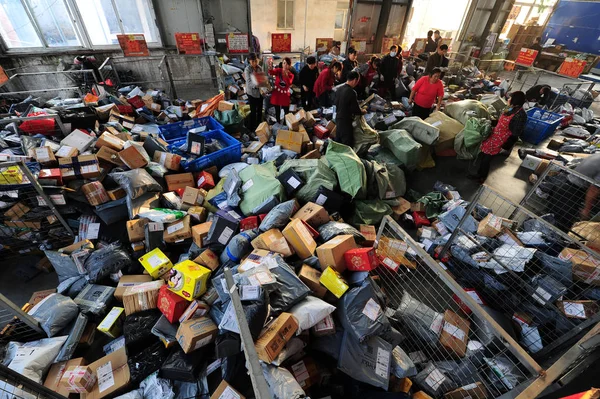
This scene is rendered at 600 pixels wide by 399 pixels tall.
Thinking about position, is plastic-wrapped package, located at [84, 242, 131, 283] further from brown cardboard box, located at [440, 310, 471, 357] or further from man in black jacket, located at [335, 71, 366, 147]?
man in black jacket, located at [335, 71, 366, 147]

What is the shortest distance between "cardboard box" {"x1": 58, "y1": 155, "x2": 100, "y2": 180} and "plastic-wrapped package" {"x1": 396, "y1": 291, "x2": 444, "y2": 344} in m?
3.57

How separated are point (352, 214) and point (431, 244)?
1.04m

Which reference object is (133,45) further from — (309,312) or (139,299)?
(309,312)

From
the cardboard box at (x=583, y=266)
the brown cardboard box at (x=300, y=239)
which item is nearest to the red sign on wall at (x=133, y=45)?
the brown cardboard box at (x=300, y=239)

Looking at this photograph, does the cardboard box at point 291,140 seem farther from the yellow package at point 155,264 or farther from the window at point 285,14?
the window at point 285,14

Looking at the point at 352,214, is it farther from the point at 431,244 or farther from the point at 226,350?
the point at 226,350

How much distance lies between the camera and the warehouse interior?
6.37 ft

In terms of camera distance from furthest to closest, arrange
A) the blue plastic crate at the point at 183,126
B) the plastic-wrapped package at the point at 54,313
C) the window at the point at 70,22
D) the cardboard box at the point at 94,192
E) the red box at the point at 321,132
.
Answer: the window at the point at 70,22, the red box at the point at 321,132, the blue plastic crate at the point at 183,126, the cardboard box at the point at 94,192, the plastic-wrapped package at the point at 54,313

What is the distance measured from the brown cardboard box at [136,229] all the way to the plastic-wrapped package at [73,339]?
2.69 feet

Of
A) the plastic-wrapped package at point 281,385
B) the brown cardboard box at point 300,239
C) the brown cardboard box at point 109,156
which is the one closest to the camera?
the plastic-wrapped package at point 281,385

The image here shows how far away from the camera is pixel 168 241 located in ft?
9.71

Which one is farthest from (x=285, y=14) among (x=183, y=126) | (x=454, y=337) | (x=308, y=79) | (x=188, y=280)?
(x=454, y=337)

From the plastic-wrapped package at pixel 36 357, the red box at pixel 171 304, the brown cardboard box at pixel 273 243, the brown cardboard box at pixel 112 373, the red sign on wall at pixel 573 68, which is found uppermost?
the red sign on wall at pixel 573 68

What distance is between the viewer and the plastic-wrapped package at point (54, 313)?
2.22 metres
